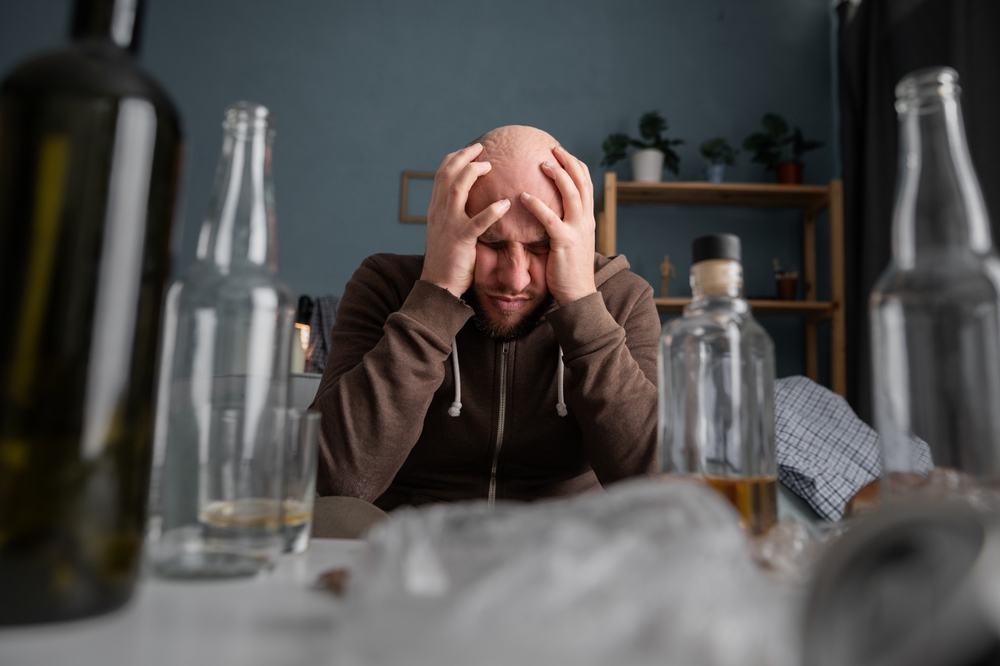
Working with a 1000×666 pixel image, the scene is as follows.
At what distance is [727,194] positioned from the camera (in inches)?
116

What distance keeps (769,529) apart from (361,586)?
32cm

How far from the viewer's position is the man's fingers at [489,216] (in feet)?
3.18

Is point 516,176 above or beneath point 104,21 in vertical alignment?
above

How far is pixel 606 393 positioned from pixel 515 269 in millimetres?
276

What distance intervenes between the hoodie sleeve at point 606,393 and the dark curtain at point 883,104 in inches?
64.1

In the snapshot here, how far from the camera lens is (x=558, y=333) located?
0.97 meters

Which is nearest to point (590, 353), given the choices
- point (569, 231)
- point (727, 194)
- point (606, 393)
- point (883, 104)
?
point (606, 393)

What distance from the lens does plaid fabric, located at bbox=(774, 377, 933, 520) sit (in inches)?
62.0

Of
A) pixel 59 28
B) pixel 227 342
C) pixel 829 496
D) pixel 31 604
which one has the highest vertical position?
pixel 59 28

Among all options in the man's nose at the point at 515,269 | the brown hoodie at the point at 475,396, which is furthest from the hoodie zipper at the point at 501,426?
the man's nose at the point at 515,269

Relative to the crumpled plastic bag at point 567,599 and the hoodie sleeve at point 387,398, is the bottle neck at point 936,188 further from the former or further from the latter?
the hoodie sleeve at point 387,398

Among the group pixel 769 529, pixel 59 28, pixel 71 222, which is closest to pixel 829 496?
pixel 769 529

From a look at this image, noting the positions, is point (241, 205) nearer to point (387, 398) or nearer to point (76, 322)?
point (76, 322)

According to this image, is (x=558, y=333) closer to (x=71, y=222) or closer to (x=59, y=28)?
(x=71, y=222)
